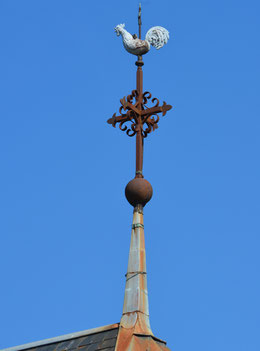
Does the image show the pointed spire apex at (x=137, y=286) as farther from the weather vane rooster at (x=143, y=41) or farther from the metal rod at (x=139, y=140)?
the weather vane rooster at (x=143, y=41)

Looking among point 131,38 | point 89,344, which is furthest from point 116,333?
point 131,38

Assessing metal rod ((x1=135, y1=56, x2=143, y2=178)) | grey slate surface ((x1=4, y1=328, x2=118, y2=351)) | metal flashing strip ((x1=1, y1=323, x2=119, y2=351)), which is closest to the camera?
grey slate surface ((x1=4, y1=328, x2=118, y2=351))

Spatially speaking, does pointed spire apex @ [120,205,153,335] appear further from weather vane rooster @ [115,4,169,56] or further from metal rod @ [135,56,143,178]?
weather vane rooster @ [115,4,169,56]

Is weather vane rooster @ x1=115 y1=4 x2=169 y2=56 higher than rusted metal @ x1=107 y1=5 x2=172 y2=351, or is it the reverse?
weather vane rooster @ x1=115 y1=4 x2=169 y2=56

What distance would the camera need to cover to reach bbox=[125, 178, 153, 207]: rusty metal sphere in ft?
48.5

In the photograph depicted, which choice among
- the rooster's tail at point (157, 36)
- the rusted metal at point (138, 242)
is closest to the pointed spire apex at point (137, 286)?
the rusted metal at point (138, 242)

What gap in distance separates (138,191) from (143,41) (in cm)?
346

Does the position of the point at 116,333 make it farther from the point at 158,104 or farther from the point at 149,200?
the point at 158,104

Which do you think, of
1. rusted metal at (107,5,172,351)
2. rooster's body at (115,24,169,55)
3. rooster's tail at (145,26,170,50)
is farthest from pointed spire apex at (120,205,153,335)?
rooster's tail at (145,26,170,50)

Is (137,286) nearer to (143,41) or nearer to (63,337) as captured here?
(63,337)

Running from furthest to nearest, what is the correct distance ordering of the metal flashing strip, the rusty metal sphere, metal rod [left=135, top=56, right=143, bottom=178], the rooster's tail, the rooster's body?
the rooster's tail
the rooster's body
metal rod [left=135, top=56, right=143, bottom=178]
the rusty metal sphere
the metal flashing strip

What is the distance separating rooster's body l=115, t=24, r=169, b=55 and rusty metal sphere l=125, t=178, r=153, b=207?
3.01 m

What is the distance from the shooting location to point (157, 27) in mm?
16734

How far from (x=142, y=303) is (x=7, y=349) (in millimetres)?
2943
